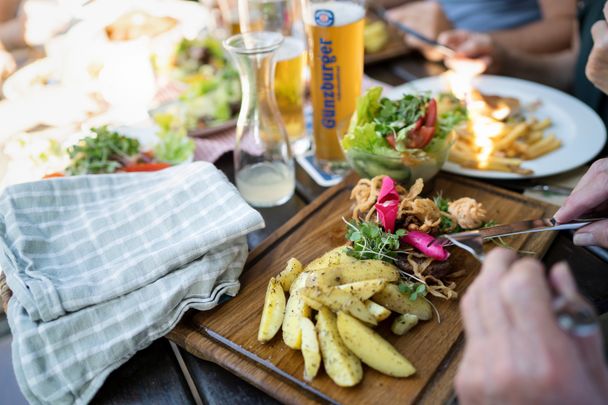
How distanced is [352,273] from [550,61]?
2292 millimetres

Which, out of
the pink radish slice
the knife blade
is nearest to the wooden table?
the knife blade

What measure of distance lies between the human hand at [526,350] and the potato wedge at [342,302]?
1.24ft

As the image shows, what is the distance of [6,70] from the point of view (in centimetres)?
322

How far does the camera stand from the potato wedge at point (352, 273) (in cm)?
129

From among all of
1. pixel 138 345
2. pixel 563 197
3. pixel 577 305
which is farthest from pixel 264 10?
pixel 577 305

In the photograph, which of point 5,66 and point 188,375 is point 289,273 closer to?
point 188,375

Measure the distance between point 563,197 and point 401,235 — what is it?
0.75 m

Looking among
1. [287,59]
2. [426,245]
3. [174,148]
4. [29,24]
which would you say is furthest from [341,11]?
[29,24]

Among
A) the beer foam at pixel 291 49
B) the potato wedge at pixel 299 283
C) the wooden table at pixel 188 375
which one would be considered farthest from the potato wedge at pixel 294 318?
the beer foam at pixel 291 49

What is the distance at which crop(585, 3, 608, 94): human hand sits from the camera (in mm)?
1582

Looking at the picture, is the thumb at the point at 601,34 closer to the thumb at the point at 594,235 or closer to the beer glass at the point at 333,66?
the thumb at the point at 594,235

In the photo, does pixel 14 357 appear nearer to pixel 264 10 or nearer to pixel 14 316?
pixel 14 316

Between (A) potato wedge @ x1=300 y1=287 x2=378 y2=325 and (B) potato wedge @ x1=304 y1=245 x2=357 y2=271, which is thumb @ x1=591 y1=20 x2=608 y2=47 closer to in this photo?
(B) potato wedge @ x1=304 y1=245 x2=357 y2=271

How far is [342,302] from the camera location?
122cm
